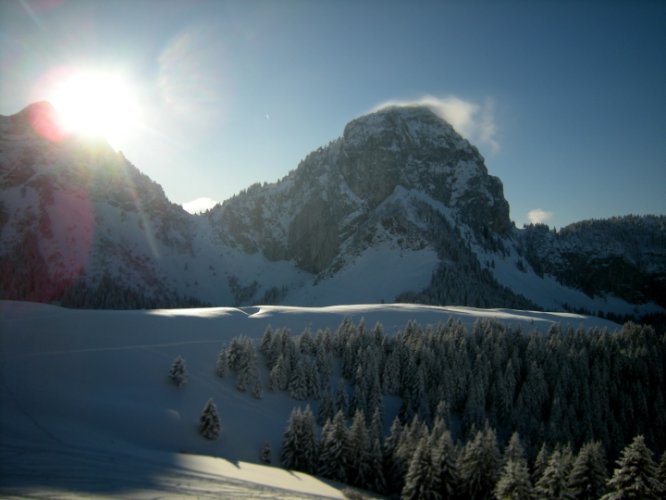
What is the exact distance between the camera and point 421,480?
1406 inches

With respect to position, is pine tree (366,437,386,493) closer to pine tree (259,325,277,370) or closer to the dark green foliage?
the dark green foliage

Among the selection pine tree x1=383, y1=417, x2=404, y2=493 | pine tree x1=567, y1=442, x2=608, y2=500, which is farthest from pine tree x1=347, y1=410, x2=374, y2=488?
pine tree x1=567, y1=442, x2=608, y2=500

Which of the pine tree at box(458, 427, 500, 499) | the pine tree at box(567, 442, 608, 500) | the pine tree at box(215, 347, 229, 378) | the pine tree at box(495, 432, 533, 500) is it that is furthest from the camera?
the pine tree at box(215, 347, 229, 378)

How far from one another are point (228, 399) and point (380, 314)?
2126 inches

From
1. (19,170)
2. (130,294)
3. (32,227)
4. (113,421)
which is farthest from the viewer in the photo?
(19,170)

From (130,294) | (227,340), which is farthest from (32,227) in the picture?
(227,340)

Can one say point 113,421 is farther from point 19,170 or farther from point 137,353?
point 19,170

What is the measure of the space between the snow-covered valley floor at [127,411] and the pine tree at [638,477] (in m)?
19.6

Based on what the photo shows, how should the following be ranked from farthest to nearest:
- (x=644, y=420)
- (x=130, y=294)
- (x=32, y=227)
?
(x=32, y=227)
(x=130, y=294)
(x=644, y=420)

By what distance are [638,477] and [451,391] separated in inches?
1597

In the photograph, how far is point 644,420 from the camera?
6838 cm

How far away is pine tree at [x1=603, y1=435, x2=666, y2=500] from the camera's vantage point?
2747cm

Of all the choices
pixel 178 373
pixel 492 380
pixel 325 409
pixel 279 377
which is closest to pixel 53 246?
pixel 178 373

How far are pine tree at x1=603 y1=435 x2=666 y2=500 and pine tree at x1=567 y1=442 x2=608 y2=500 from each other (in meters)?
5.25
